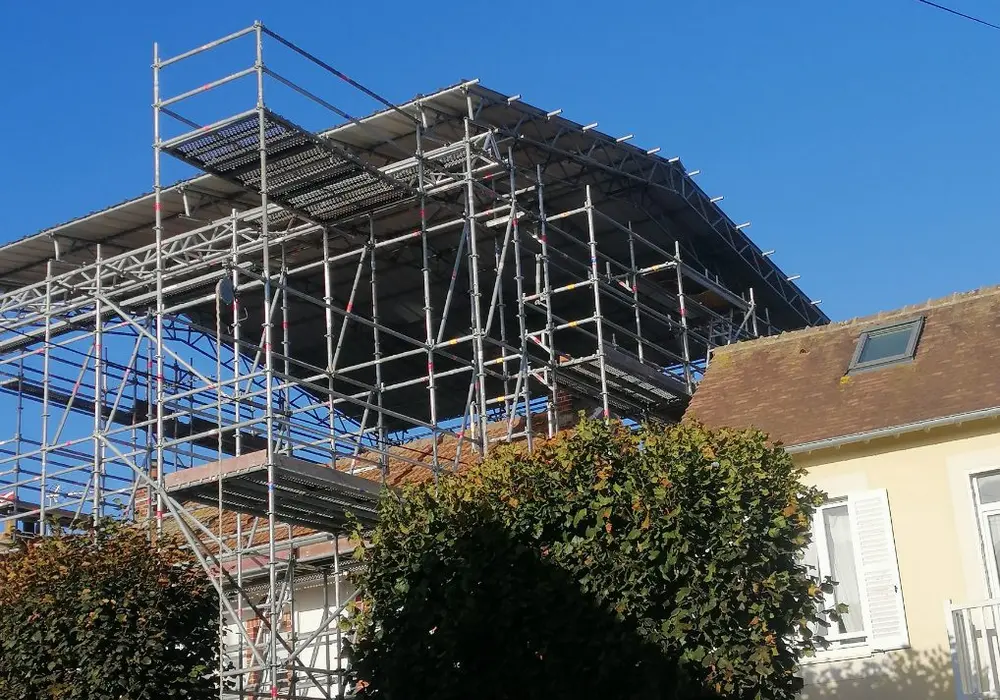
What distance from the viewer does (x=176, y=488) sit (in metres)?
16.8

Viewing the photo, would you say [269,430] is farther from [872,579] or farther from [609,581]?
[872,579]

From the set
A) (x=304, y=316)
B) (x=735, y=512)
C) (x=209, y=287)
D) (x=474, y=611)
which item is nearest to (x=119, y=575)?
(x=474, y=611)

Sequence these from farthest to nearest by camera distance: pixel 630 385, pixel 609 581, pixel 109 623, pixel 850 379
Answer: pixel 630 385, pixel 850 379, pixel 109 623, pixel 609 581

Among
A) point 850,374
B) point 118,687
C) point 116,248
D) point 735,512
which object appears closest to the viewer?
point 735,512

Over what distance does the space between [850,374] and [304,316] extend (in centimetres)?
1049

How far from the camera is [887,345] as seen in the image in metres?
18.8

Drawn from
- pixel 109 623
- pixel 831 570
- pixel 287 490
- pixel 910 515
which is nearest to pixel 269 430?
pixel 287 490

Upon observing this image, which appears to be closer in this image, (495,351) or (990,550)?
(990,550)

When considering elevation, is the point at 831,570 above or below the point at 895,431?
below

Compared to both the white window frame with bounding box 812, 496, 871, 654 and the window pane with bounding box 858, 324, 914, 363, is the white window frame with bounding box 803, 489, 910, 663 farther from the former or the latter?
the window pane with bounding box 858, 324, 914, 363

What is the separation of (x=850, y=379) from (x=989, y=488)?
245 centimetres

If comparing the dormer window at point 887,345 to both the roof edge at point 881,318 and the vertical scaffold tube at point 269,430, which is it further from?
the vertical scaffold tube at point 269,430

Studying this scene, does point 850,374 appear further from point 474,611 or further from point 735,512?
point 474,611

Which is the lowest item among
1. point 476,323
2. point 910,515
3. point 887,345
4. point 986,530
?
point 986,530
